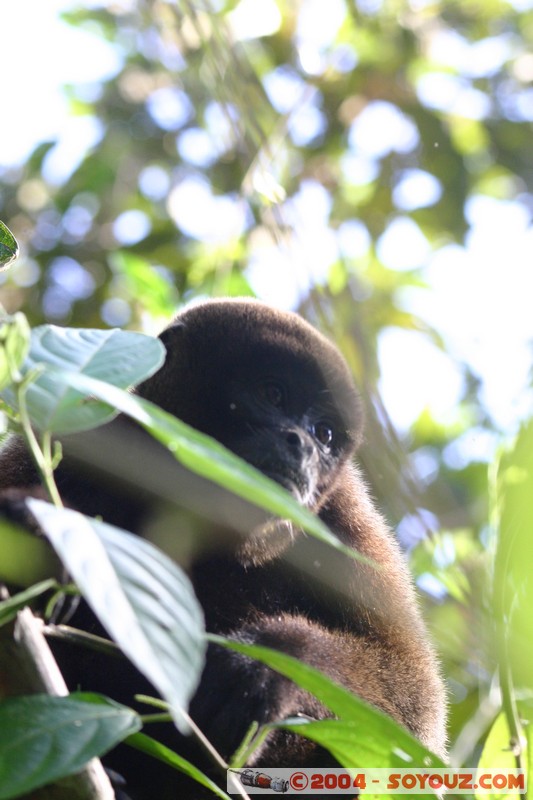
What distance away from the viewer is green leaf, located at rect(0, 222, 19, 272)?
1687 mm

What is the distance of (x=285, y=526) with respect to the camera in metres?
2.80

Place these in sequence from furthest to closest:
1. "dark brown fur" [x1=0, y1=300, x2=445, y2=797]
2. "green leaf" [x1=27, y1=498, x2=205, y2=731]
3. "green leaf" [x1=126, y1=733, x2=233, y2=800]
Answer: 1. "dark brown fur" [x1=0, y1=300, x2=445, y2=797]
2. "green leaf" [x1=126, y1=733, x2=233, y2=800]
3. "green leaf" [x1=27, y1=498, x2=205, y2=731]

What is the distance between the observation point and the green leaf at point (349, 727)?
1163 millimetres

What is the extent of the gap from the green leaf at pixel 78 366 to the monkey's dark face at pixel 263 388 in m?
1.31

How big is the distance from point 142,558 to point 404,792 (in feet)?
1.82

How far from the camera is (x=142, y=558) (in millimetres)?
966

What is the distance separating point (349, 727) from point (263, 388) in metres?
1.63

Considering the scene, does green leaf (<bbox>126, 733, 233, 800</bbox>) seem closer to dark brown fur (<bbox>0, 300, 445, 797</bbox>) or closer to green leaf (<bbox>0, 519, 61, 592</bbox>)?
green leaf (<bbox>0, 519, 61, 592</bbox>)

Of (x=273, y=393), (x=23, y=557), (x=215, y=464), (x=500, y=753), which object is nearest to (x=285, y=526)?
(x=273, y=393)

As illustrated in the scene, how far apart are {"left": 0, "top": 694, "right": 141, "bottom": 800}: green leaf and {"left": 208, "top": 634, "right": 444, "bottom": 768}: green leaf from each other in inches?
5.9

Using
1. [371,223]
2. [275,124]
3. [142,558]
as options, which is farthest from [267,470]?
[371,223]

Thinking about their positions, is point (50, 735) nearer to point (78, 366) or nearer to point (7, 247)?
point (78, 366)

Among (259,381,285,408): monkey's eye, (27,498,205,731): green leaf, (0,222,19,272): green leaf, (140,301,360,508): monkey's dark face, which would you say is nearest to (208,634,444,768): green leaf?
(27,498,205,731): green leaf

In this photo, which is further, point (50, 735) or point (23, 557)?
point (23, 557)
